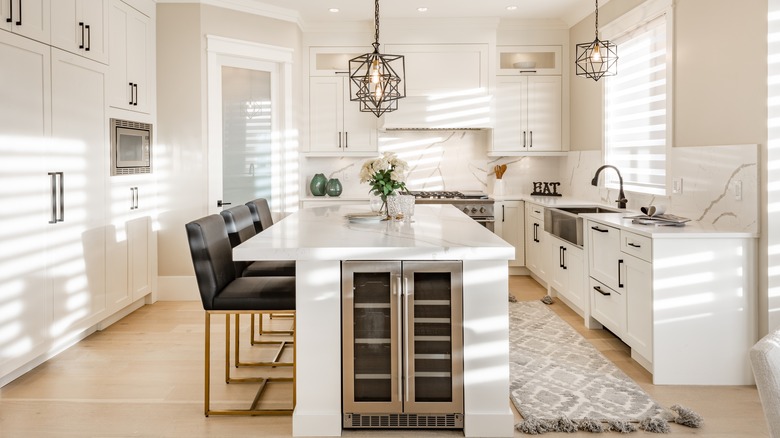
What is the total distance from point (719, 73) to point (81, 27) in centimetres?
414

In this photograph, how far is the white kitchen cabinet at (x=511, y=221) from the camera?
233 inches

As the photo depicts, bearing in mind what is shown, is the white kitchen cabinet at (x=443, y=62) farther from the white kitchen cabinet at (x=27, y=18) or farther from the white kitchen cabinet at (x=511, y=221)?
the white kitchen cabinet at (x=27, y=18)

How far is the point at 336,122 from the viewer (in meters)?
6.02

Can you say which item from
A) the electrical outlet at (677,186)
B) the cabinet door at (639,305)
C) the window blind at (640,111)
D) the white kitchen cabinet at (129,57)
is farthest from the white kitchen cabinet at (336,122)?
the cabinet door at (639,305)

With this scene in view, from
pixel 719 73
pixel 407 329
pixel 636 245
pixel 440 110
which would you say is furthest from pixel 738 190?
pixel 440 110

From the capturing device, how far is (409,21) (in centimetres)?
584

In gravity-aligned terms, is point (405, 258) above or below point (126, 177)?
below

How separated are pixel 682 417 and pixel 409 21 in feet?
14.9

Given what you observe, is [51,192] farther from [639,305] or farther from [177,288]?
[639,305]

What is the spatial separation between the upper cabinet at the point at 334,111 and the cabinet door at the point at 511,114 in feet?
4.40

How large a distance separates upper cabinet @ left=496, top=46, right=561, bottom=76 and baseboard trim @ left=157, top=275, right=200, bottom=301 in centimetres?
379

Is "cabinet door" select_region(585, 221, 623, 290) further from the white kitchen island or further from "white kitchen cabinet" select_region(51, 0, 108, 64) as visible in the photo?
"white kitchen cabinet" select_region(51, 0, 108, 64)

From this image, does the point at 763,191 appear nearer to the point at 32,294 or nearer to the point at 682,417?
the point at 682,417

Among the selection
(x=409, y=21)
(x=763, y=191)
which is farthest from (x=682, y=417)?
(x=409, y=21)
